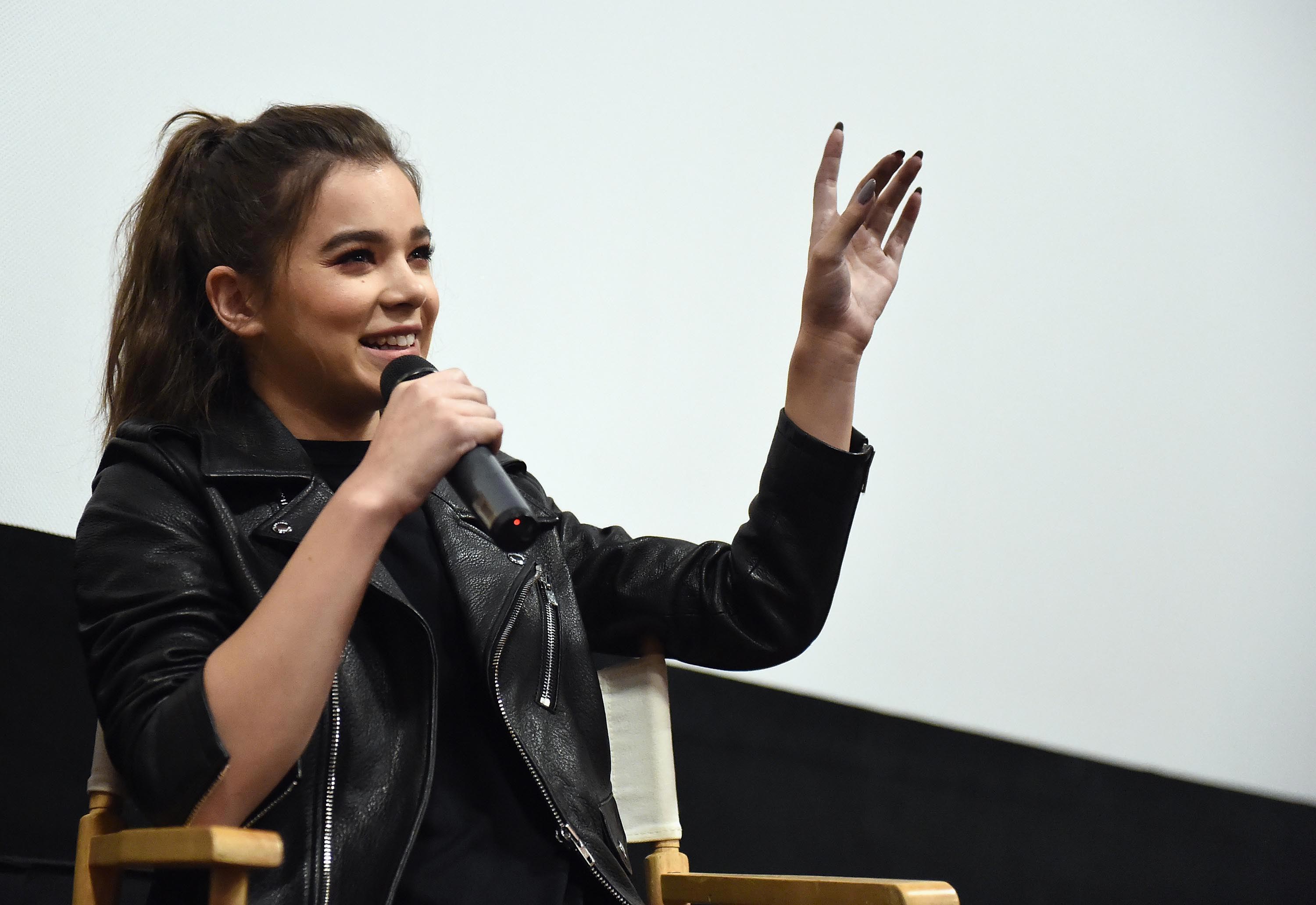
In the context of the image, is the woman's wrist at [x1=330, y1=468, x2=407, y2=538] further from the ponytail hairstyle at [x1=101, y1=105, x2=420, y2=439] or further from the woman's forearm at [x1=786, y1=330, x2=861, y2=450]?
the woman's forearm at [x1=786, y1=330, x2=861, y2=450]

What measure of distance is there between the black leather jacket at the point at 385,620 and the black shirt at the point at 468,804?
0.02 m

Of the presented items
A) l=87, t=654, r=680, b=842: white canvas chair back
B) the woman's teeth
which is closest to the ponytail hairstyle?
the woman's teeth

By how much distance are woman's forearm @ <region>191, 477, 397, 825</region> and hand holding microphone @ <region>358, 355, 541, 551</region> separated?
1.0 inches

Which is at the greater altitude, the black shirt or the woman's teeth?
the woman's teeth

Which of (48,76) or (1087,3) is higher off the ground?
(1087,3)

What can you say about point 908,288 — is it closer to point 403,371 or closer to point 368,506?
point 403,371

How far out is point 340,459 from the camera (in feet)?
3.39

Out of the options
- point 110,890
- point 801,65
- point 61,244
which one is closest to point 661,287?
point 801,65

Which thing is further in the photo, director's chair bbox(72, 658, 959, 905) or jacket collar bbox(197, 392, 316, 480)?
jacket collar bbox(197, 392, 316, 480)

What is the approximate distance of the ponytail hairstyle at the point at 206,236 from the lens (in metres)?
1.01

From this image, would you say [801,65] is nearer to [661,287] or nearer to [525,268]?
[661,287]

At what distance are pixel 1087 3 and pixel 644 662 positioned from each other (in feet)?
5.31

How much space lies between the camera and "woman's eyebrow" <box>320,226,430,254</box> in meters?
0.98

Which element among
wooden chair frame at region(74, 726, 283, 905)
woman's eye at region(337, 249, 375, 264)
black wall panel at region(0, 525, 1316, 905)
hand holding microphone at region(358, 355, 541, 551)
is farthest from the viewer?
black wall panel at region(0, 525, 1316, 905)
